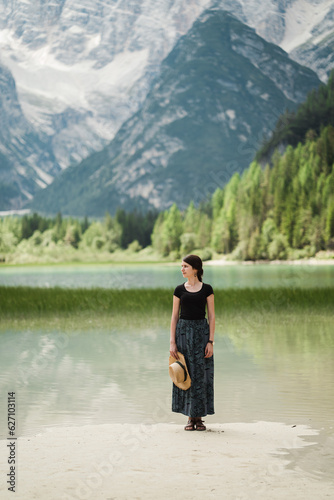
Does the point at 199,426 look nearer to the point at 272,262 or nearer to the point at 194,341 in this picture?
the point at 194,341

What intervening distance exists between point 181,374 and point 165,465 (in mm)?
2030

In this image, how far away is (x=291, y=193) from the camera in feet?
603

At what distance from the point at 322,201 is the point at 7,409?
527 feet

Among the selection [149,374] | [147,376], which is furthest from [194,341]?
[149,374]

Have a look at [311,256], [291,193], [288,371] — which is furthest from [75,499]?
[291,193]

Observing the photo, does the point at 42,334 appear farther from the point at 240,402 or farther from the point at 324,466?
the point at 324,466

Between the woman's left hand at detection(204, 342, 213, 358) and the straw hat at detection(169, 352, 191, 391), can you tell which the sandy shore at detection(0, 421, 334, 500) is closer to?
the straw hat at detection(169, 352, 191, 391)

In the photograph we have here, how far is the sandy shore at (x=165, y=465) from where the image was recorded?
8.96 meters

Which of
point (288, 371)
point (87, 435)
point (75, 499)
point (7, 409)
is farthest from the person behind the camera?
point (288, 371)

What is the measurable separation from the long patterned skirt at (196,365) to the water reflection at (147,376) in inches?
97.2

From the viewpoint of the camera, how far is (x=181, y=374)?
466 inches

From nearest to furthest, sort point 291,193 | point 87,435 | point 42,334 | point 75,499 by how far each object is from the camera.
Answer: point 75,499 < point 87,435 < point 42,334 < point 291,193

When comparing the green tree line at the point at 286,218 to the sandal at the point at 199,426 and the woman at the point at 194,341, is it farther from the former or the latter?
the woman at the point at 194,341

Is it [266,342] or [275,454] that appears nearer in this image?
[275,454]
